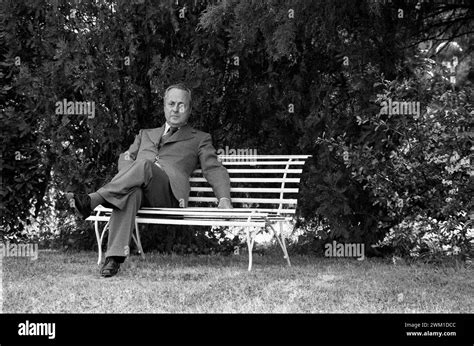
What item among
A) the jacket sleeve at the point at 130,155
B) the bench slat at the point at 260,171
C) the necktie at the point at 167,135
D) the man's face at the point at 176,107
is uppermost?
the man's face at the point at 176,107

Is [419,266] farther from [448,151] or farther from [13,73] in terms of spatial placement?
[13,73]

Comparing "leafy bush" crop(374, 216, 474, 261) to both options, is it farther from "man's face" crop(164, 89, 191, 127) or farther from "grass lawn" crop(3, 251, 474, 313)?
"man's face" crop(164, 89, 191, 127)

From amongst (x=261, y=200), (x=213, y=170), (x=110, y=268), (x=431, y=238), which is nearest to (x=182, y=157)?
(x=213, y=170)

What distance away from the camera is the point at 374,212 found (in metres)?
6.52

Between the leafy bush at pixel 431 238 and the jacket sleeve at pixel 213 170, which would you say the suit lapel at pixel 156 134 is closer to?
the jacket sleeve at pixel 213 170

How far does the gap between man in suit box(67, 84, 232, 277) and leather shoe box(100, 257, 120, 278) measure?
0.07 meters

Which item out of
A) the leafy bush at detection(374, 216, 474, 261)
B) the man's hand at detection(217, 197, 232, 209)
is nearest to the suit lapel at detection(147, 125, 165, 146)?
the man's hand at detection(217, 197, 232, 209)

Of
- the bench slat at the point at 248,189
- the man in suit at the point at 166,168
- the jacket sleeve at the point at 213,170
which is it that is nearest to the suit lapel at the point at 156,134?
the man in suit at the point at 166,168

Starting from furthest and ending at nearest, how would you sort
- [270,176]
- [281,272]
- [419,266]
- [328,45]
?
1. [270,176]
2. [328,45]
3. [419,266]
4. [281,272]

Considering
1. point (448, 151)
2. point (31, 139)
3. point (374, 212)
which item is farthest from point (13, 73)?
point (448, 151)

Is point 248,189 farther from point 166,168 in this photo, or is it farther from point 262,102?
point 262,102

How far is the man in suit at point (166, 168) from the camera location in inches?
221

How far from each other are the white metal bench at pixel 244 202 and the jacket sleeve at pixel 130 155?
43 cm

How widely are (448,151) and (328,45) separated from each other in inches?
58.8
